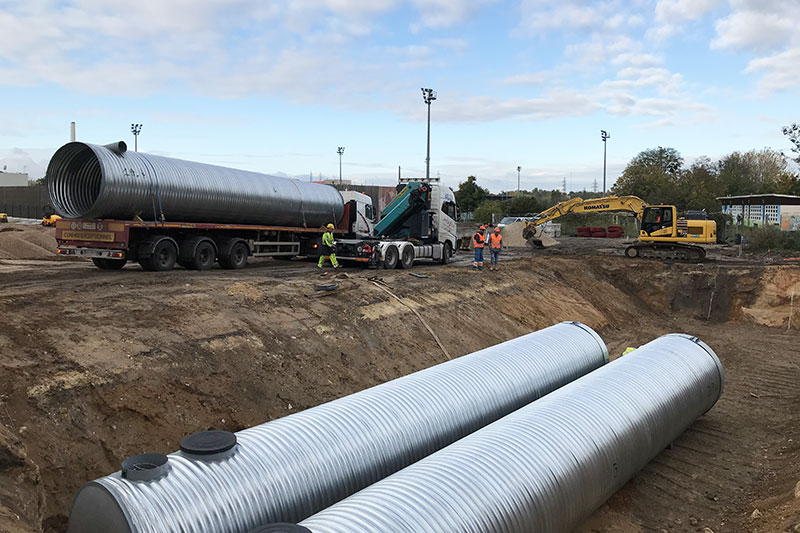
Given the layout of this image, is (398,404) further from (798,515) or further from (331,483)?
(798,515)

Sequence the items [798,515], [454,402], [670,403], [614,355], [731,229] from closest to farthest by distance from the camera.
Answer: [798,515], [454,402], [670,403], [614,355], [731,229]

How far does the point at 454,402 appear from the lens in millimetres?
7391

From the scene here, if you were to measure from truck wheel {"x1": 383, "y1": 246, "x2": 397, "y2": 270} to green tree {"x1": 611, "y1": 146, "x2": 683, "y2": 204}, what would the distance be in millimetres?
45715

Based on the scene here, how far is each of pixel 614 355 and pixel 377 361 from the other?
7605 mm

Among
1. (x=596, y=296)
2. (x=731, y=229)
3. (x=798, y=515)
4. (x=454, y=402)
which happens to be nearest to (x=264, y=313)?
(x=454, y=402)

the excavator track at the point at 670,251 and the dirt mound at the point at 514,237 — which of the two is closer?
the excavator track at the point at 670,251

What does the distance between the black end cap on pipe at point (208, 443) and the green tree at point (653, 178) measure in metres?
61.4

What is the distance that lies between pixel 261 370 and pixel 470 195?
69.6 metres

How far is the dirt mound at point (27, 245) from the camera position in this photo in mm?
25453

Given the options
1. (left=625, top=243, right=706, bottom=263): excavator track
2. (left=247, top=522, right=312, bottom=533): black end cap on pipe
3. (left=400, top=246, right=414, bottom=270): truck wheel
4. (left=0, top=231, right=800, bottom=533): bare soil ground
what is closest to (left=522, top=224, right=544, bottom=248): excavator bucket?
(left=625, top=243, right=706, bottom=263): excavator track

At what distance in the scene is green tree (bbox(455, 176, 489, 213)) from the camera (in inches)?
3073

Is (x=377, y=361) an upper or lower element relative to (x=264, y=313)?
lower

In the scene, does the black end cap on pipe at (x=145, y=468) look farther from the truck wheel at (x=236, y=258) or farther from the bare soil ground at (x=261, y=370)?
the truck wheel at (x=236, y=258)

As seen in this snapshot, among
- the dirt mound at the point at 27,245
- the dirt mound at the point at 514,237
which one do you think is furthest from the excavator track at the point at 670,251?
the dirt mound at the point at 27,245
